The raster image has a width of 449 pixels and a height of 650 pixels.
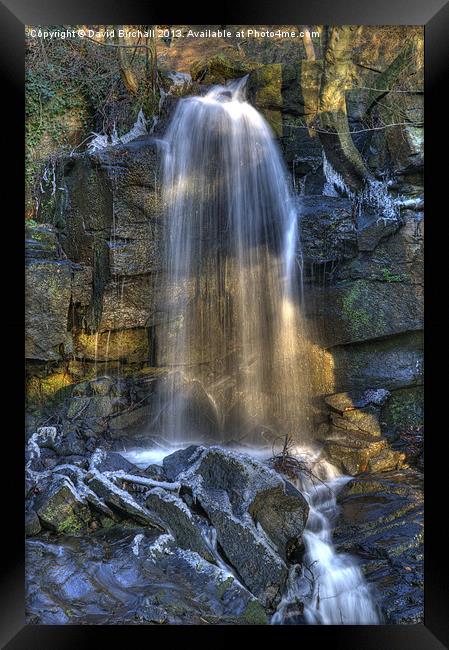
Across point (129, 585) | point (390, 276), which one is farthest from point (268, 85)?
point (129, 585)

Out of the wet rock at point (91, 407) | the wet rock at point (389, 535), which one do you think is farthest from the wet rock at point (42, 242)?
the wet rock at point (389, 535)

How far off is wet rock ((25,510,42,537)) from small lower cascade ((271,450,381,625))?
1.67m

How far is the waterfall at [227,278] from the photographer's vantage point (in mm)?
4129

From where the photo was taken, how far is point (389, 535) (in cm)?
317

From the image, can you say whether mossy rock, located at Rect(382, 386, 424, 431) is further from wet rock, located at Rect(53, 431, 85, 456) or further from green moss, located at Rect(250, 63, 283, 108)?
green moss, located at Rect(250, 63, 283, 108)

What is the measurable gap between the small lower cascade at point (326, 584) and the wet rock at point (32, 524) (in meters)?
1.67

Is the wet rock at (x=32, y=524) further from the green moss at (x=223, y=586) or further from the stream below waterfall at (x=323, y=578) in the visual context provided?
the green moss at (x=223, y=586)

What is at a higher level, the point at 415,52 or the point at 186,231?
the point at 415,52

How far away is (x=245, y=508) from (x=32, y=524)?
4.77 feet

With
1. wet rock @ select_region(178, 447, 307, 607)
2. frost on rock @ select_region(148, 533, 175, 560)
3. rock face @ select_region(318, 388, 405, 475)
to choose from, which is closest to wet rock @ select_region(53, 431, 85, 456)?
wet rock @ select_region(178, 447, 307, 607)

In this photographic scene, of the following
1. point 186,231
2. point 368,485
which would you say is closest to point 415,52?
point 186,231

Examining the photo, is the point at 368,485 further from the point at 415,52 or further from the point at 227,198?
the point at 415,52
